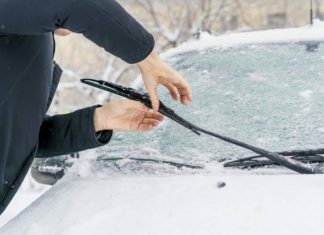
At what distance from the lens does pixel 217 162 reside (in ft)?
8.01

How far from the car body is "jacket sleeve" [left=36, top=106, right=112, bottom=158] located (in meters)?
0.13

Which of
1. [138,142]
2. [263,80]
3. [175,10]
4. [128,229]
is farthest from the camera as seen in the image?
[175,10]

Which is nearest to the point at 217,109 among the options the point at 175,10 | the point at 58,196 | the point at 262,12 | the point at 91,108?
the point at 91,108

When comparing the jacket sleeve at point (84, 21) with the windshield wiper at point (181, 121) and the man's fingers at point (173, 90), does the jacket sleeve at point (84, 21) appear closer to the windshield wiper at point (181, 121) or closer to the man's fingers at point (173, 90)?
the man's fingers at point (173, 90)

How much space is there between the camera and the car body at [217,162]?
74.9 inches

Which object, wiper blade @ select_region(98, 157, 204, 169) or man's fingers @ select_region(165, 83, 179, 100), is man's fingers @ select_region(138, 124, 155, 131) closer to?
wiper blade @ select_region(98, 157, 204, 169)

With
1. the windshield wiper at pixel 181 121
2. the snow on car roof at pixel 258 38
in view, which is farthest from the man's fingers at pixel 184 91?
the snow on car roof at pixel 258 38

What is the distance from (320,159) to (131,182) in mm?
689

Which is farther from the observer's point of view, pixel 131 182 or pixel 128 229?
pixel 131 182

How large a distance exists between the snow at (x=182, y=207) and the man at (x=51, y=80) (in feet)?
0.71

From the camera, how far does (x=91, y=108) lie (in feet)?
8.43

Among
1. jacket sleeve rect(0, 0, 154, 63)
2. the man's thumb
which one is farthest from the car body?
jacket sleeve rect(0, 0, 154, 63)

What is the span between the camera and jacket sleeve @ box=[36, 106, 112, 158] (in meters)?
2.53

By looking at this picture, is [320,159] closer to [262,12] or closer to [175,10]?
[175,10]
